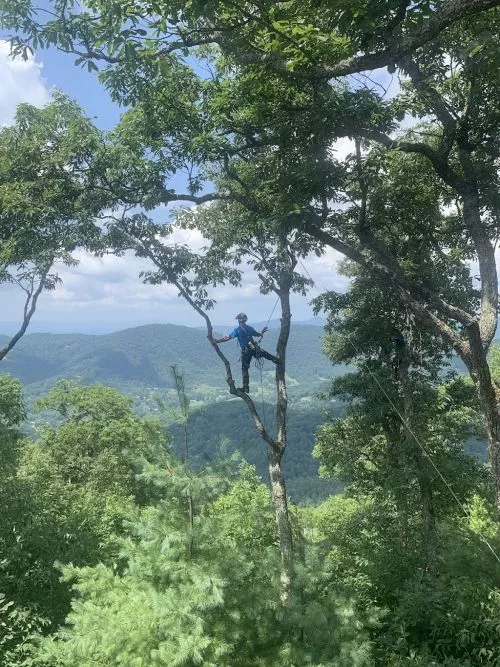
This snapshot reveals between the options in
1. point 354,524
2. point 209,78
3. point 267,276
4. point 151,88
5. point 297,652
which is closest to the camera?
point 297,652

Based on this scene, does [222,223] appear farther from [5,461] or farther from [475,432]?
[475,432]

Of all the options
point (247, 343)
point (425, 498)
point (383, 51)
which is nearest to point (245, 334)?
point (247, 343)

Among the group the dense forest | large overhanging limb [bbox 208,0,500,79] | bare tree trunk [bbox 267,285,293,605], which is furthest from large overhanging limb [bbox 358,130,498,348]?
bare tree trunk [bbox 267,285,293,605]

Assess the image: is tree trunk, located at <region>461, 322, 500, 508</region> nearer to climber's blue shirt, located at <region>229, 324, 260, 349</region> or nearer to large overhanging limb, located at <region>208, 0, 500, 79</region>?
large overhanging limb, located at <region>208, 0, 500, 79</region>

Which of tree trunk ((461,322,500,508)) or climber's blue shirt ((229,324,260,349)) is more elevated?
climber's blue shirt ((229,324,260,349))

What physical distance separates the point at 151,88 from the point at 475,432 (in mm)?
15027

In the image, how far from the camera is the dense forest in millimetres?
6312

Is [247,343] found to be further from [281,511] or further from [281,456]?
[281,511]

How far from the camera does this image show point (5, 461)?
11.4 m

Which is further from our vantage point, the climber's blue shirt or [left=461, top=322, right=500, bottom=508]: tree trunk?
the climber's blue shirt

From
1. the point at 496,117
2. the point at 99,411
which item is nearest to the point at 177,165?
the point at 496,117

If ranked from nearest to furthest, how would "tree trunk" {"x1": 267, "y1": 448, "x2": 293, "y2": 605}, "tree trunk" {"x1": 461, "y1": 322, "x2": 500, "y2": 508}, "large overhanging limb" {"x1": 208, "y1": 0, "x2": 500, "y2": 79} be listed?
"large overhanging limb" {"x1": 208, "y1": 0, "x2": 500, "y2": 79} < "tree trunk" {"x1": 461, "y1": 322, "x2": 500, "y2": 508} < "tree trunk" {"x1": 267, "y1": 448, "x2": 293, "y2": 605}

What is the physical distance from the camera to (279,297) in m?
12.1

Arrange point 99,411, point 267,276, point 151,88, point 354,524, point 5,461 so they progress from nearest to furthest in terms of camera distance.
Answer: point 151,88
point 5,461
point 267,276
point 354,524
point 99,411
